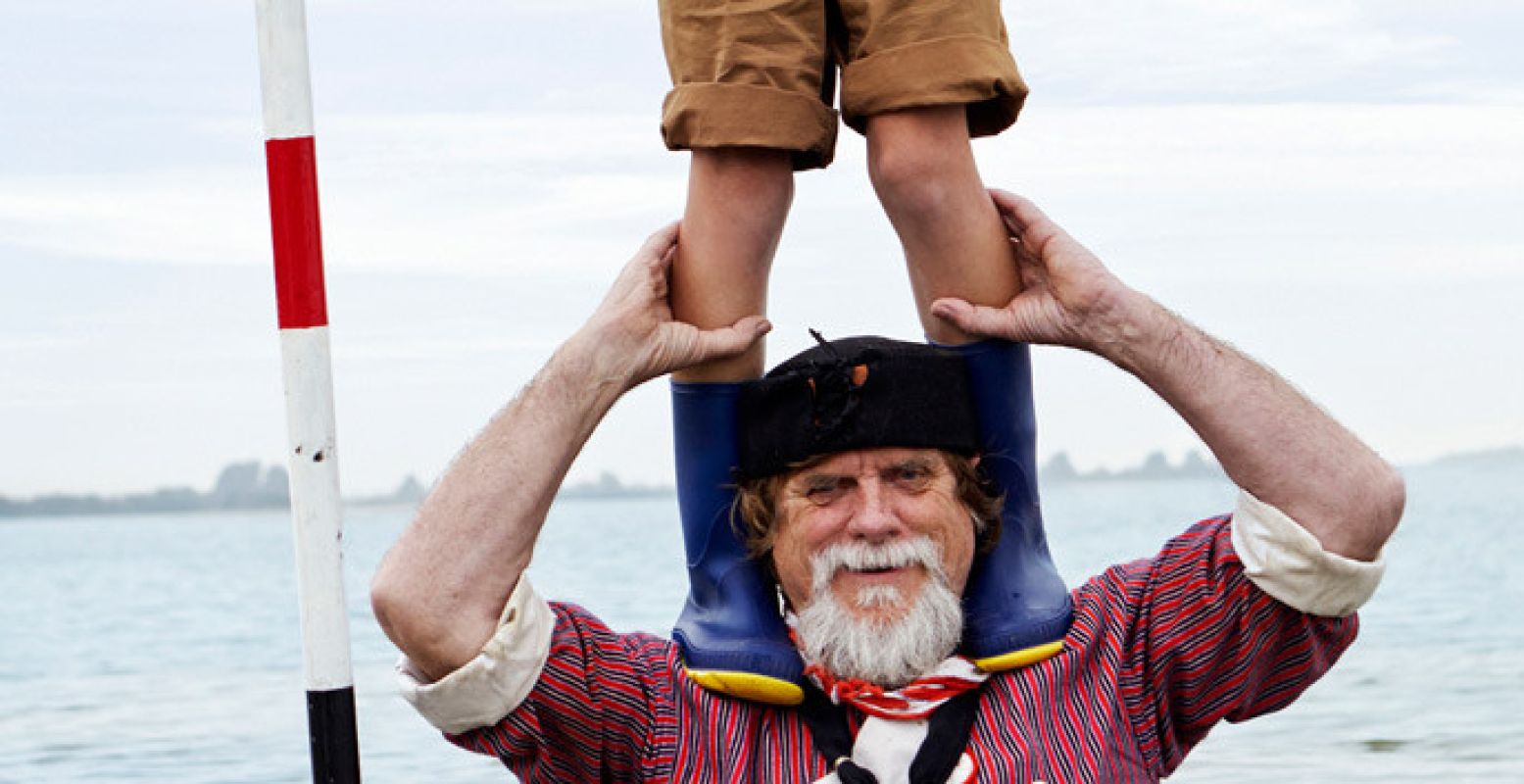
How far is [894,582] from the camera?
146 inches

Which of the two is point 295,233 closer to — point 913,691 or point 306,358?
point 306,358

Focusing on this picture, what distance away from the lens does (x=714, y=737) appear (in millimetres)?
3701

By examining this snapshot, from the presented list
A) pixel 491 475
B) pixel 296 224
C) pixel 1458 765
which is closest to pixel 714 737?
pixel 491 475

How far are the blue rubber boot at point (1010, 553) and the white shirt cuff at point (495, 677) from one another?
29.7 inches

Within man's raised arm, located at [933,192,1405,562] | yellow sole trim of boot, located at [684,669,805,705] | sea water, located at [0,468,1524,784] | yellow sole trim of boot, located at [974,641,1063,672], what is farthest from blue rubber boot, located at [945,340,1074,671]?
sea water, located at [0,468,1524,784]

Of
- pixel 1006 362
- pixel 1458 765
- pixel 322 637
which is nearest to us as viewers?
pixel 322 637

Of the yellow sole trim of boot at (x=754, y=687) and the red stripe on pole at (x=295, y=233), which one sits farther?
the yellow sole trim of boot at (x=754, y=687)

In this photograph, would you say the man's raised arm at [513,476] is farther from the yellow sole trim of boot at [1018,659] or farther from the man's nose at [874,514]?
the yellow sole trim of boot at [1018,659]

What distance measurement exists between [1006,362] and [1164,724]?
70cm

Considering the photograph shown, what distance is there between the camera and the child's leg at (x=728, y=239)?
3.68 m

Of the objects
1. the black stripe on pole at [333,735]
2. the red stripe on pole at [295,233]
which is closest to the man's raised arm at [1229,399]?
the red stripe on pole at [295,233]

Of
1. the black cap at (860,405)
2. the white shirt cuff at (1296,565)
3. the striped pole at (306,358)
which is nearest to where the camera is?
the striped pole at (306,358)

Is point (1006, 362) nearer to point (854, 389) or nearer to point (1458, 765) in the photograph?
point (854, 389)

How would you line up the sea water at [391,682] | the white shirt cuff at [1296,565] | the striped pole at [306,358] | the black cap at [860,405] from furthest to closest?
the sea water at [391,682], the black cap at [860,405], the white shirt cuff at [1296,565], the striped pole at [306,358]
